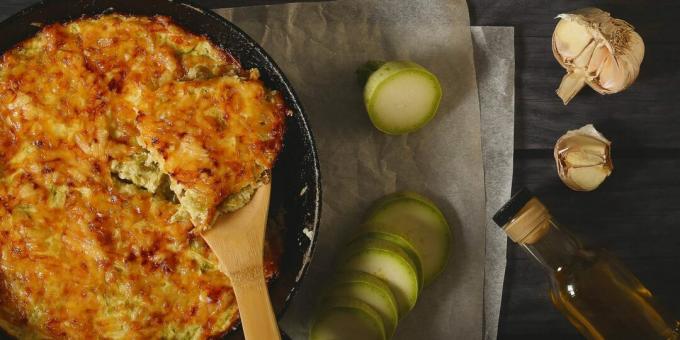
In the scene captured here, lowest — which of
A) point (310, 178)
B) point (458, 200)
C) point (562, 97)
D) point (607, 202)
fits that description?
point (607, 202)

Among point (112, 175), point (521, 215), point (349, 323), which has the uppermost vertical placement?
point (112, 175)

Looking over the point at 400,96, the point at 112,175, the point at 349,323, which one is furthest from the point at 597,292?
the point at 112,175

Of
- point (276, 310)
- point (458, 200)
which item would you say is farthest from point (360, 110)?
point (276, 310)

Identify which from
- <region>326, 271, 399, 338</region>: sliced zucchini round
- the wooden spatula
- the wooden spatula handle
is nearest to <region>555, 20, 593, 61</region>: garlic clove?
<region>326, 271, 399, 338</region>: sliced zucchini round

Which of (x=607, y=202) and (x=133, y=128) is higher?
(x=133, y=128)

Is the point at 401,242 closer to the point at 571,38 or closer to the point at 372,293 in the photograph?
the point at 372,293

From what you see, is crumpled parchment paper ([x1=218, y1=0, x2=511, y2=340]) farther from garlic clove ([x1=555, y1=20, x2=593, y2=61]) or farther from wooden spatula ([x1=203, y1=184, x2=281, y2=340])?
wooden spatula ([x1=203, y1=184, x2=281, y2=340])

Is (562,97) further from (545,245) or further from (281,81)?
(281,81)
